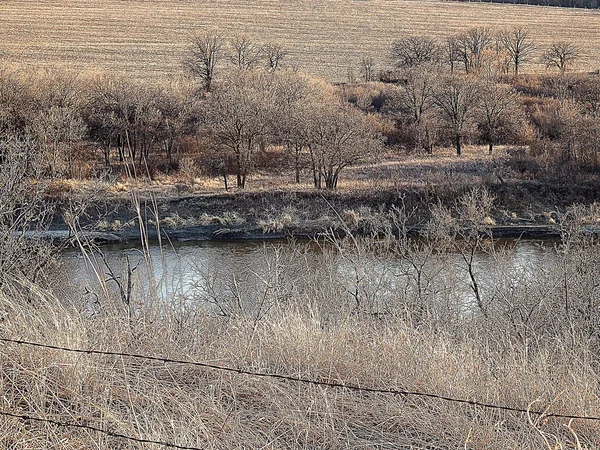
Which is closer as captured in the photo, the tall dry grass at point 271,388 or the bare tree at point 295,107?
the tall dry grass at point 271,388

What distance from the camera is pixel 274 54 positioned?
55500 millimetres

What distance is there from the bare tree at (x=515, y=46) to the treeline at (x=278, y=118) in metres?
6.19

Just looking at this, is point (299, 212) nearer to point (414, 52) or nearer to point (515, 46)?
point (414, 52)

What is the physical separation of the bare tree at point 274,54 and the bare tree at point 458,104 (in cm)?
1751

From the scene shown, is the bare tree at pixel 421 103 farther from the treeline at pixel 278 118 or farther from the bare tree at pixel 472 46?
the bare tree at pixel 472 46

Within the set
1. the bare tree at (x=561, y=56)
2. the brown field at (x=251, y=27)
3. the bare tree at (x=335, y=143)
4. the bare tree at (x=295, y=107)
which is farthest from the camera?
the bare tree at (x=561, y=56)

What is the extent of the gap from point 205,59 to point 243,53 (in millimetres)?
5069

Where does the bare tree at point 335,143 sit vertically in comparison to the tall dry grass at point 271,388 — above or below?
below

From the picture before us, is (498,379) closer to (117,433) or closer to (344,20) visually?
(117,433)

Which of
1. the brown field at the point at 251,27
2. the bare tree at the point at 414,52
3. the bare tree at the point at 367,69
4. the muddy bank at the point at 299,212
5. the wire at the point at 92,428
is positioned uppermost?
the brown field at the point at 251,27

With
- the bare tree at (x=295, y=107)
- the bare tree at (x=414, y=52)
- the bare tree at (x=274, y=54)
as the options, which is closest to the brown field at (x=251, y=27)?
the bare tree at (x=274, y=54)

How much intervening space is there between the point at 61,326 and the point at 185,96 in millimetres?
40261

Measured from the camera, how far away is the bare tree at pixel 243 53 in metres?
53.5

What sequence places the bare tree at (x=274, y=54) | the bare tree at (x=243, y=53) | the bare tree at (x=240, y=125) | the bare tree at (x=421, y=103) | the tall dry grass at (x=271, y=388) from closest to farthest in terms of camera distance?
the tall dry grass at (x=271, y=388), the bare tree at (x=240, y=125), the bare tree at (x=421, y=103), the bare tree at (x=243, y=53), the bare tree at (x=274, y=54)
